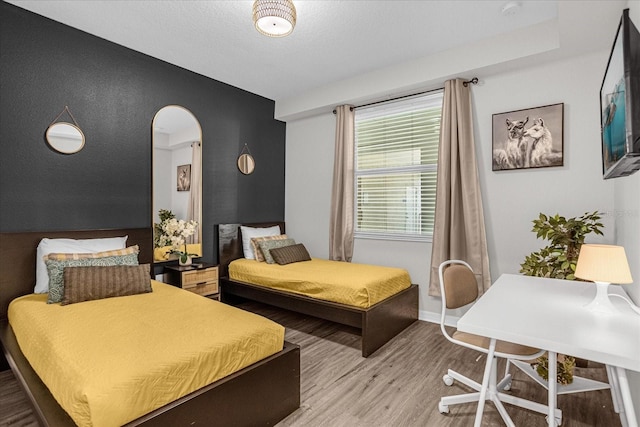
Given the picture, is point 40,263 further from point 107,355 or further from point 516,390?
point 516,390

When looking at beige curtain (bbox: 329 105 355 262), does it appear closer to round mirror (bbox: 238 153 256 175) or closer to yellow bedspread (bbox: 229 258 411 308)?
yellow bedspread (bbox: 229 258 411 308)

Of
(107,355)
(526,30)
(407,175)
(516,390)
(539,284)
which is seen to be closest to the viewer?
(107,355)

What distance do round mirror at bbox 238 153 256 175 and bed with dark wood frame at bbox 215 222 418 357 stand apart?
754mm

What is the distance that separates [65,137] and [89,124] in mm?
239

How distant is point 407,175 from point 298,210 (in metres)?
1.70

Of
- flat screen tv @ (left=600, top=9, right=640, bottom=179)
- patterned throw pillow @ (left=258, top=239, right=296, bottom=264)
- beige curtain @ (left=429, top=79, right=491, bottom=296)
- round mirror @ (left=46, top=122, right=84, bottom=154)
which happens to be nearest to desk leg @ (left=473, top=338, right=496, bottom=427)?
flat screen tv @ (left=600, top=9, right=640, bottom=179)

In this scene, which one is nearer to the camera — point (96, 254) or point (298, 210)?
point (96, 254)

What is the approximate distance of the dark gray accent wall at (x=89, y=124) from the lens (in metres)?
2.65

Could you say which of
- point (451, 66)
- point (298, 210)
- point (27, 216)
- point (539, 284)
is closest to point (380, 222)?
point (298, 210)

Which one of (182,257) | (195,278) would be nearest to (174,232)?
(182,257)

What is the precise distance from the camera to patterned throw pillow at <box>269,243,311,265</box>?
3.83 metres

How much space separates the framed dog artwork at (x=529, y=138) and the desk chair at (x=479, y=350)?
1.45 meters

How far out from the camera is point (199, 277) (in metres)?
3.52

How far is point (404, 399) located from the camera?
217 cm
